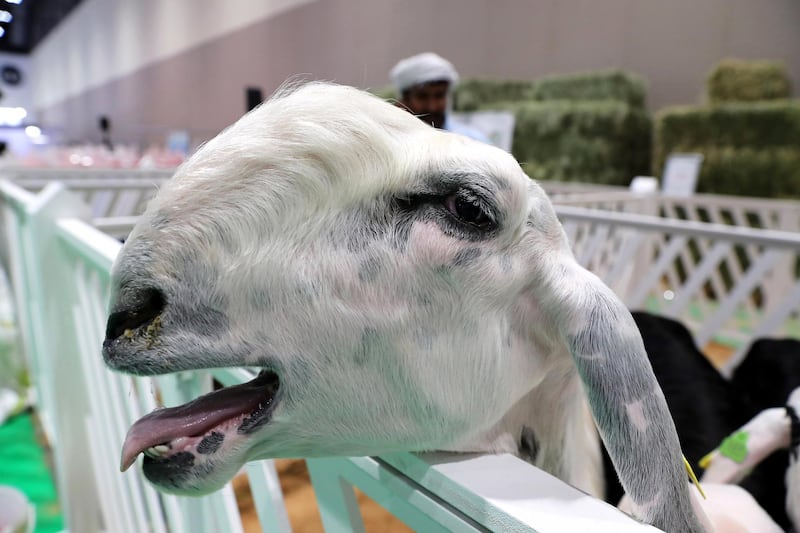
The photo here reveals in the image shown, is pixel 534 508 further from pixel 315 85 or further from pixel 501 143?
pixel 501 143

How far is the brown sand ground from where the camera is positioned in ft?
4.33

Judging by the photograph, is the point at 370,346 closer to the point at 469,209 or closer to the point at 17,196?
the point at 469,209

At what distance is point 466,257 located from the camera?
405 mm

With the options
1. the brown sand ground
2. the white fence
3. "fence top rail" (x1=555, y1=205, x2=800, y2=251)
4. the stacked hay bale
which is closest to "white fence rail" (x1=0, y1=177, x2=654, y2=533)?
the white fence

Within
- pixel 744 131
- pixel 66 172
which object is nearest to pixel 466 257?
pixel 66 172

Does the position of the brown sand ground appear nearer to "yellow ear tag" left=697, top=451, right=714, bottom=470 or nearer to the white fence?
the white fence

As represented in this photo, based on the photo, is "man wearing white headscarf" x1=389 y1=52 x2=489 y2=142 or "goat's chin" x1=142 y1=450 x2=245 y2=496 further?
"man wearing white headscarf" x1=389 y1=52 x2=489 y2=142

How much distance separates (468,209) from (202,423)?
0.25 metres

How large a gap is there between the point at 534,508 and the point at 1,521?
120 cm

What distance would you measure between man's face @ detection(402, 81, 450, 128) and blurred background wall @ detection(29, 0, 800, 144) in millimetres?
291

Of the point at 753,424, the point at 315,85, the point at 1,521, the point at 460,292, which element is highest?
the point at 315,85

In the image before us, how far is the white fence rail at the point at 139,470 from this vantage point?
1.16ft

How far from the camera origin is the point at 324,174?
38cm

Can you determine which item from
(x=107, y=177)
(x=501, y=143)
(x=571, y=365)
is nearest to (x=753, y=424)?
(x=571, y=365)
